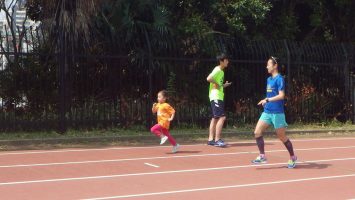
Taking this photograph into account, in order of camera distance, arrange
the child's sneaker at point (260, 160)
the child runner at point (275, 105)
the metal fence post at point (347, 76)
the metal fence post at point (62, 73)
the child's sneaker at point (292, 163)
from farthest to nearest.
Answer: the metal fence post at point (347, 76) → the metal fence post at point (62, 73) → the child's sneaker at point (260, 160) → the child's sneaker at point (292, 163) → the child runner at point (275, 105)

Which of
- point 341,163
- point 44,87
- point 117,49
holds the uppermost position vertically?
point 117,49

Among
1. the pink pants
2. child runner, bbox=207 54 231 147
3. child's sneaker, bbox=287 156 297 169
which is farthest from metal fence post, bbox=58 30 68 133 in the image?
child's sneaker, bbox=287 156 297 169

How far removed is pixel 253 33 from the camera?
1803 cm

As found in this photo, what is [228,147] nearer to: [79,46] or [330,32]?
[79,46]

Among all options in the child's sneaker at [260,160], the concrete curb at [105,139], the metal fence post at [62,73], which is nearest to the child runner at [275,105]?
the child's sneaker at [260,160]

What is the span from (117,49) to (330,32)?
Result: 30.3 ft

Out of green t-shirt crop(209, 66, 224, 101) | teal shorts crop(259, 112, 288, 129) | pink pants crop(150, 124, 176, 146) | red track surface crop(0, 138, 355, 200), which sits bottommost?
red track surface crop(0, 138, 355, 200)

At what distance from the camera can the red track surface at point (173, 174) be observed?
23.3 feet

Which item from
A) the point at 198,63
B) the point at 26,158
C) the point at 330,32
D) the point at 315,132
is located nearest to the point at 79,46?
the point at 198,63

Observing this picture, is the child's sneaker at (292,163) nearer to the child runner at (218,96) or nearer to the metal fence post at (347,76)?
the child runner at (218,96)

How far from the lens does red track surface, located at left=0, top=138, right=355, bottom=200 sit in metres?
7.11

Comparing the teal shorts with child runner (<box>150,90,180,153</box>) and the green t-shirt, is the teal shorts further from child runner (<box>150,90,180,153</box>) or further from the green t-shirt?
the green t-shirt

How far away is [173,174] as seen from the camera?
8492 millimetres

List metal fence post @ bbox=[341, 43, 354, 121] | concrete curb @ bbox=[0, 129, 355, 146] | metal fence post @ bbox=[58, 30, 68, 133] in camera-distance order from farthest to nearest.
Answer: metal fence post @ bbox=[341, 43, 354, 121], metal fence post @ bbox=[58, 30, 68, 133], concrete curb @ bbox=[0, 129, 355, 146]
